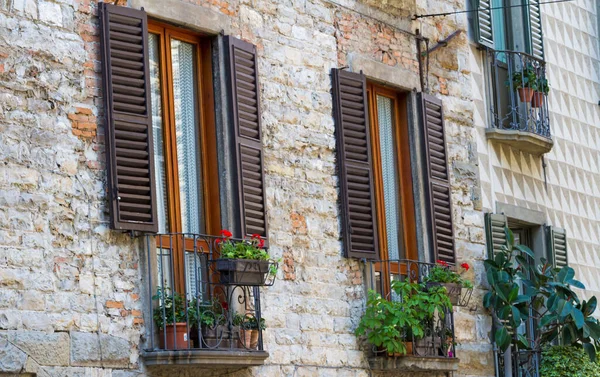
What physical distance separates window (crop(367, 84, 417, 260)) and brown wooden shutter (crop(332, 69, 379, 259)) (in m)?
0.47

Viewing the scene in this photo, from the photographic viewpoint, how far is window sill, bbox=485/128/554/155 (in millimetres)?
15641

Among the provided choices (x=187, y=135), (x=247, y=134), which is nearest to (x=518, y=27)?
(x=247, y=134)

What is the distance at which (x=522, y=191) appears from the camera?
53.2ft

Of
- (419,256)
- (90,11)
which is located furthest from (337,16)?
(90,11)

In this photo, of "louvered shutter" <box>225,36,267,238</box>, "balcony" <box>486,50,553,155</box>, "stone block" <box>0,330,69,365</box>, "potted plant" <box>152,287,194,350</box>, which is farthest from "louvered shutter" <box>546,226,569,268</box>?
"stone block" <box>0,330,69,365</box>

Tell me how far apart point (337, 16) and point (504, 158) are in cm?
317

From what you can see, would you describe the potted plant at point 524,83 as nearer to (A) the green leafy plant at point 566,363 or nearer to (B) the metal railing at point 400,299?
(A) the green leafy plant at point 566,363

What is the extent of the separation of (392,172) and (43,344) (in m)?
5.17

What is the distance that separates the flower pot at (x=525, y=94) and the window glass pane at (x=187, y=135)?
512 centimetres

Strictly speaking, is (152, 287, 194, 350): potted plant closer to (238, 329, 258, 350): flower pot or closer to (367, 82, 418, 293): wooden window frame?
(238, 329, 258, 350): flower pot

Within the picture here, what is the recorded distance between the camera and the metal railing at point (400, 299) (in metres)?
13.4

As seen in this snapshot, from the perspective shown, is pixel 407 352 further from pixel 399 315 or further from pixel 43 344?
pixel 43 344

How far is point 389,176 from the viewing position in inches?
563

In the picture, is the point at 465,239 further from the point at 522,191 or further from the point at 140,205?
the point at 140,205
